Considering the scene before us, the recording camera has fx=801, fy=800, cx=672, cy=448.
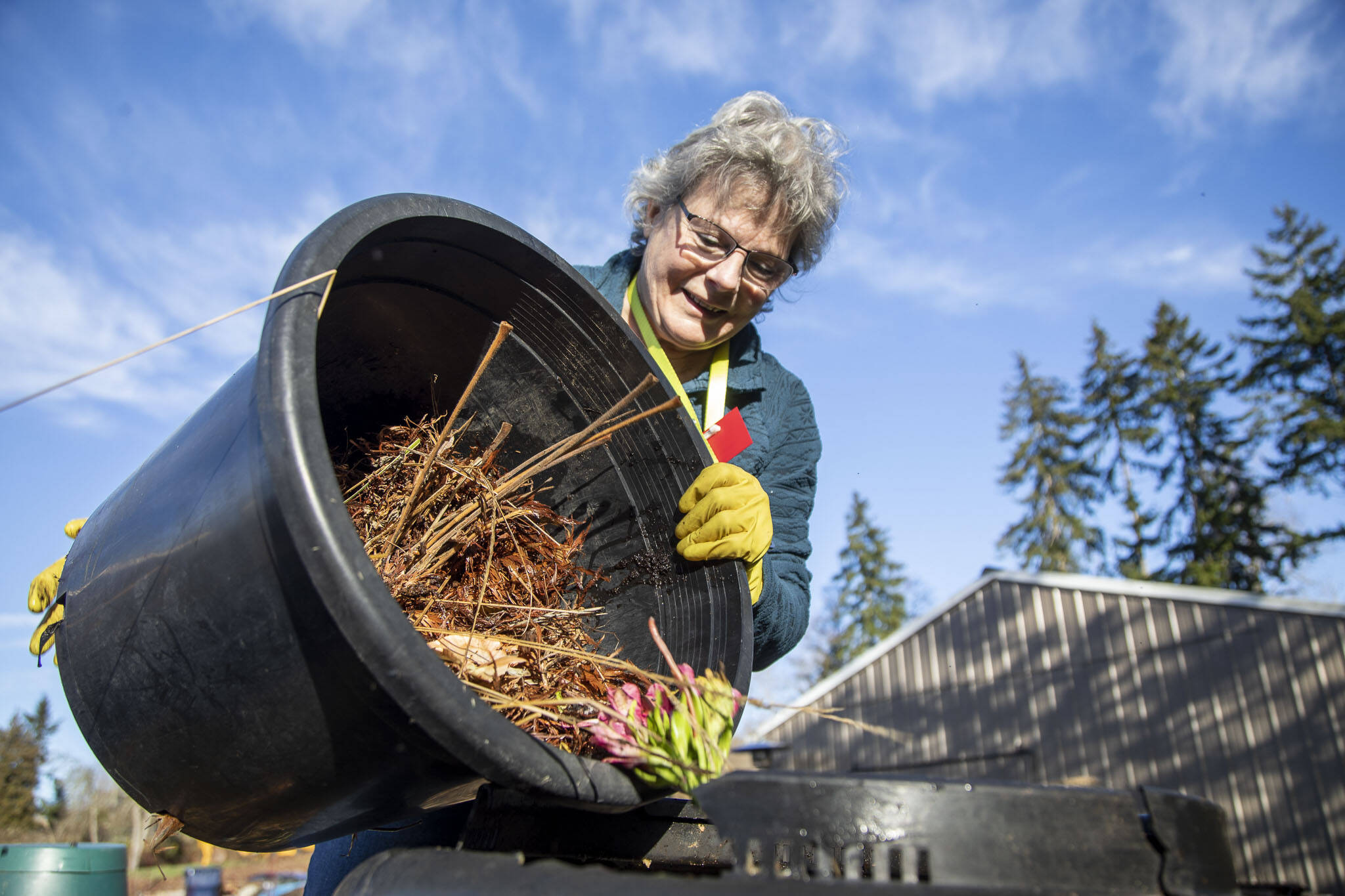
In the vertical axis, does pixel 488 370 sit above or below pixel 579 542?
above

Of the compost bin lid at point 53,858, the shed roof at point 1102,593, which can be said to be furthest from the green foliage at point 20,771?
the compost bin lid at point 53,858

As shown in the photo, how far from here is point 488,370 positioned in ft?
5.72

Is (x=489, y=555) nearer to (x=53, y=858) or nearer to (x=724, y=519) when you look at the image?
(x=724, y=519)

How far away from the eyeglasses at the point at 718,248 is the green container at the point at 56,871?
6.92 ft

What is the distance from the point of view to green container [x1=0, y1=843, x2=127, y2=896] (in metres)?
1.68

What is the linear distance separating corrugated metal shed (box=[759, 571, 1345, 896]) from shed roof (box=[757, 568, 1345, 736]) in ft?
0.08

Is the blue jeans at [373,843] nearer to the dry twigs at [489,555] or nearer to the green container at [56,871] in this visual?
the dry twigs at [489,555]

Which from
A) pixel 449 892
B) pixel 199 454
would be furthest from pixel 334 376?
pixel 449 892

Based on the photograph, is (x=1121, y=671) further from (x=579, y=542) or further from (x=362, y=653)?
(x=362, y=653)

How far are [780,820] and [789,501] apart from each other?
69.6 inches

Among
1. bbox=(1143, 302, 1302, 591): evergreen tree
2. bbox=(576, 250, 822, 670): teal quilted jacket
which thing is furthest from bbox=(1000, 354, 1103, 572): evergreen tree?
bbox=(576, 250, 822, 670): teal quilted jacket

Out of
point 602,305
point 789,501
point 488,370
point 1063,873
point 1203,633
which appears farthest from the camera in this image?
point 1203,633

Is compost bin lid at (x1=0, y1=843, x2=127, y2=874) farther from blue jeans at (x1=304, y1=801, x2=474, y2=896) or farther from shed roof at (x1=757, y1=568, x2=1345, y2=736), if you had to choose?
shed roof at (x1=757, y1=568, x2=1345, y2=736)

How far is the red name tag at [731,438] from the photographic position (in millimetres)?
2393
